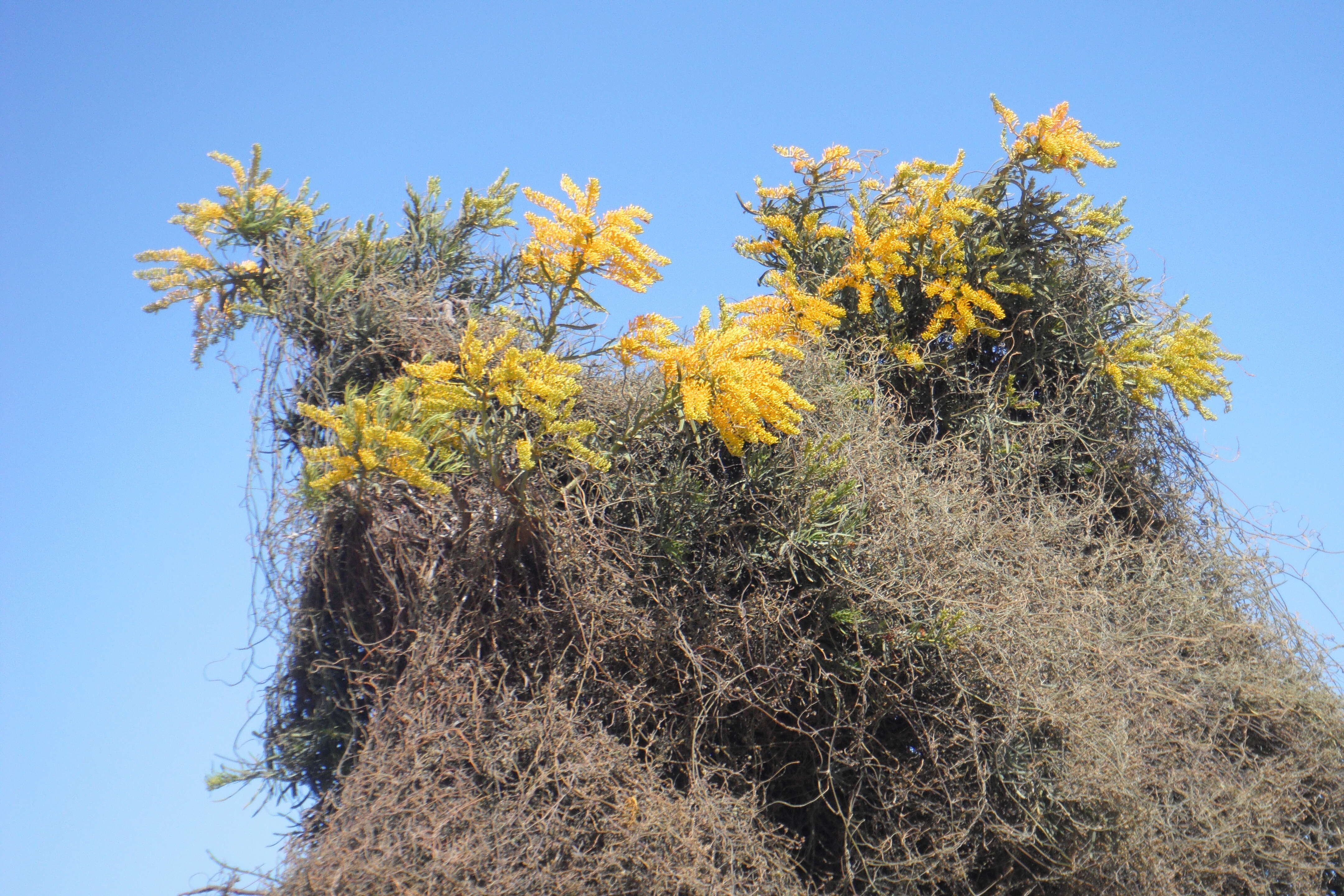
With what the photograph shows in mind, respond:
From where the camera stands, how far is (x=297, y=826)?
16.3 feet

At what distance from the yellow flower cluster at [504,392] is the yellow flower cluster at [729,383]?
46cm

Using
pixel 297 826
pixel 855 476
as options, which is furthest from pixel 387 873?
pixel 855 476

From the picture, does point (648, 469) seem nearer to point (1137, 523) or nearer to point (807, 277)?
point (807, 277)

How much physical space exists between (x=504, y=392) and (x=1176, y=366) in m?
5.54

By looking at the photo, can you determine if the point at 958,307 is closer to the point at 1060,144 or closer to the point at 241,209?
the point at 1060,144

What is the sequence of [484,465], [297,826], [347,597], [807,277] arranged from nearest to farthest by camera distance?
[484,465] < [297,826] < [347,597] < [807,277]

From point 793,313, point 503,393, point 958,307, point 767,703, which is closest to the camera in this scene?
point 503,393

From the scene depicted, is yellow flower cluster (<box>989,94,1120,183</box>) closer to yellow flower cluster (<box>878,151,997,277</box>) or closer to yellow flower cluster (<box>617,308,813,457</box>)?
yellow flower cluster (<box>878,151,997,277</box>)

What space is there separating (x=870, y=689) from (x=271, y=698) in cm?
324

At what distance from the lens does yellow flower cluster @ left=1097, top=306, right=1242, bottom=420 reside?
7605mm

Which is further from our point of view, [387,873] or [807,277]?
[807,277]

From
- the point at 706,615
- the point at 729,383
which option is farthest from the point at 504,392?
the point at 706,615

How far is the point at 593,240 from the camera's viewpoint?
4.72 m

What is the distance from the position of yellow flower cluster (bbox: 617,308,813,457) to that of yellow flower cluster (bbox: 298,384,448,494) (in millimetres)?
1159
